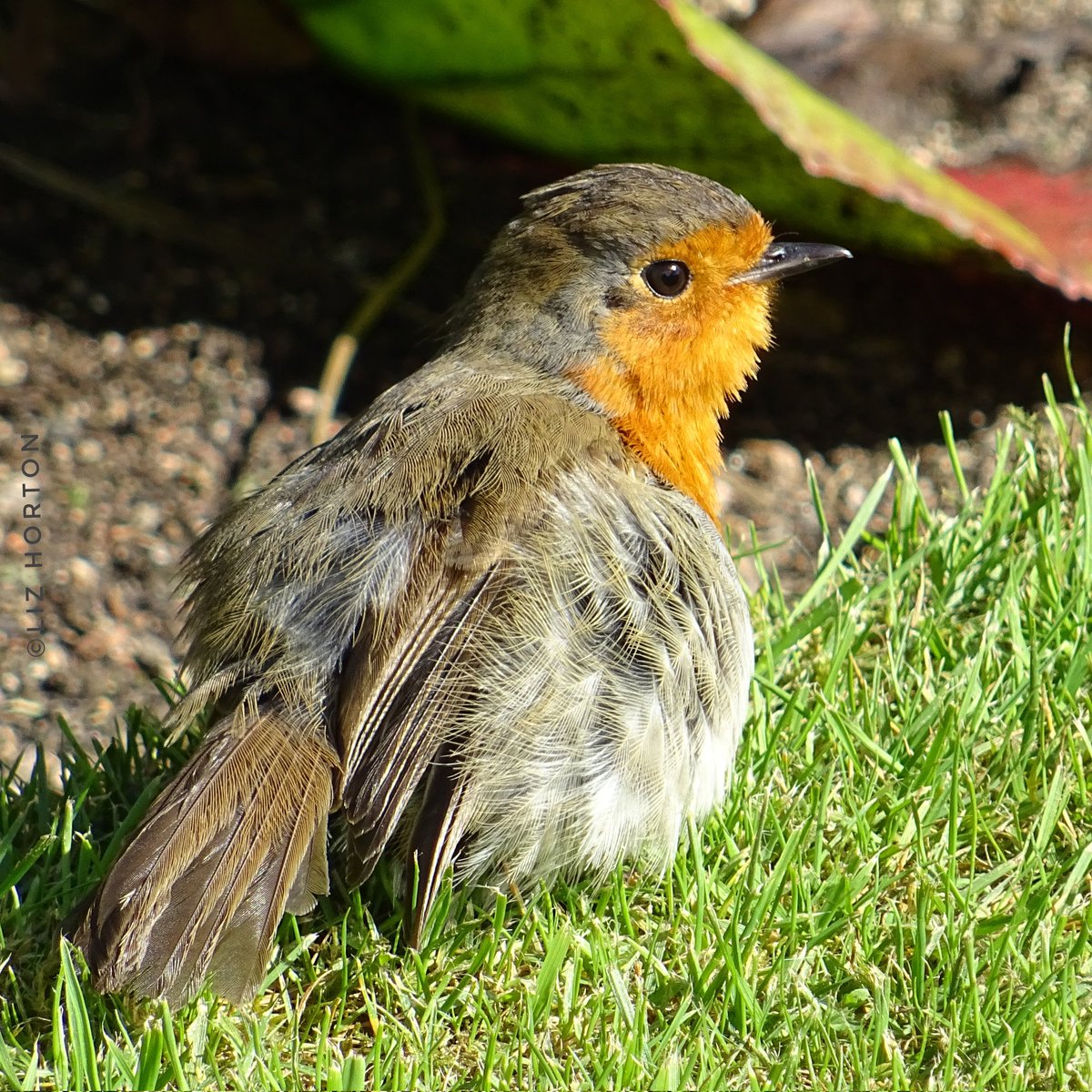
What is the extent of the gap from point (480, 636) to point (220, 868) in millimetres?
569

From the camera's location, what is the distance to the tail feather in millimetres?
2426

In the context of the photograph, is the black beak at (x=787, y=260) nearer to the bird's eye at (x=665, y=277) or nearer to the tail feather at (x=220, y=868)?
the bird's eye at (x=665, y=277)

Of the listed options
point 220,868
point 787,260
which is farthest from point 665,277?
point 220,868

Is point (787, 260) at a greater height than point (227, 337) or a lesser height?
greater

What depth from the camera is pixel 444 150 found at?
538 cm

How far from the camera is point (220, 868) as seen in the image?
8.29ft

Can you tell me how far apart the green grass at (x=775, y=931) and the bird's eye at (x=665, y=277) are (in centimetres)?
77

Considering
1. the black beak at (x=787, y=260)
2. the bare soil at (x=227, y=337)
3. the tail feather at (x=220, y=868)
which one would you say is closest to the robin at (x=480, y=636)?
the tail feather at (x=220, y=868)

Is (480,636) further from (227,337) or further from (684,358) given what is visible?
(227,337)

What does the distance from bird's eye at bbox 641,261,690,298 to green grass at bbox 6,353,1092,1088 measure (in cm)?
77

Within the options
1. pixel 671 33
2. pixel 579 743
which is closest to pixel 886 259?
pixel 671 33

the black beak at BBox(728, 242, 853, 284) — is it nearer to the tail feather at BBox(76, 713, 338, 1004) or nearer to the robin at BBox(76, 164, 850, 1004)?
the robin at BBox(76, 164, 850, 1004)

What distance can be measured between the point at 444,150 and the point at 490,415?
2608 mm

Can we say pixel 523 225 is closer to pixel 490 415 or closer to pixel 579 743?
pixel 490 415
